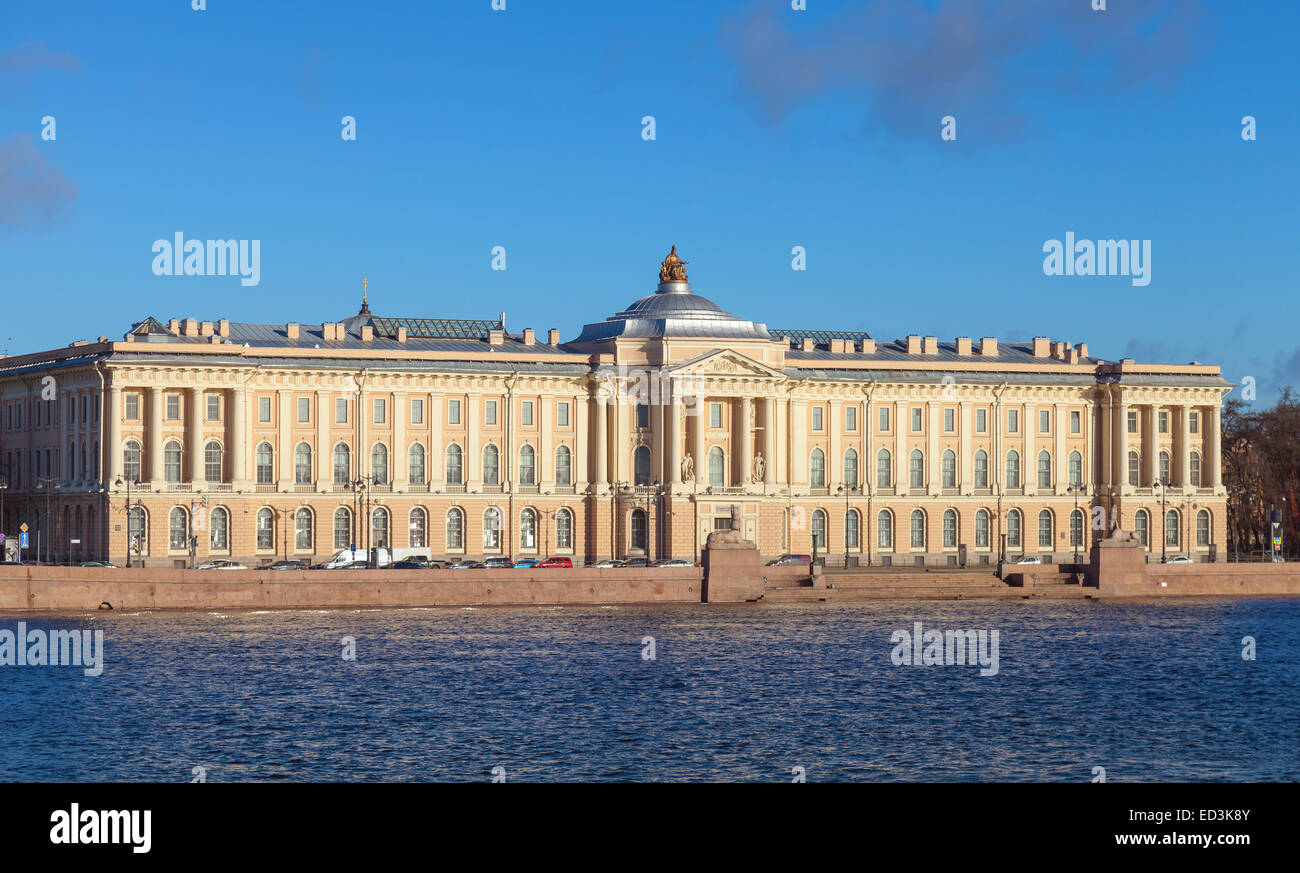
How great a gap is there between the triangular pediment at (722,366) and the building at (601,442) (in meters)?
0.11

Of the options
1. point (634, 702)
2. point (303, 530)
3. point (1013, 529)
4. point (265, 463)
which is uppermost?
point (265, 463)

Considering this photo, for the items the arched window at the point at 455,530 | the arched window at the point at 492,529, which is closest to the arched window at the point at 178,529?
the arched window at the point at 455,530

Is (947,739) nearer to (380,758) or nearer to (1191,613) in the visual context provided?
(380,758)

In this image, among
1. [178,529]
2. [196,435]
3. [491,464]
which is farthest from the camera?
[491,464]

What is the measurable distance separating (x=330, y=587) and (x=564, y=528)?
2053 cm

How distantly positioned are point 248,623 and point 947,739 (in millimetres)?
28394

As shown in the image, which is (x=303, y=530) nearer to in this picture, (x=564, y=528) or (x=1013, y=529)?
(x=564, y=528)

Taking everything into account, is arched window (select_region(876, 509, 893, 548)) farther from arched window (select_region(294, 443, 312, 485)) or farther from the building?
arched window (select_region(294, 443, 312, 485))

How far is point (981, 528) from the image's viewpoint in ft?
304

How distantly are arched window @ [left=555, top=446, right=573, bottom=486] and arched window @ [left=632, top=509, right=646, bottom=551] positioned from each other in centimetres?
308

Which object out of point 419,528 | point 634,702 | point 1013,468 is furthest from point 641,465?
point 634,702

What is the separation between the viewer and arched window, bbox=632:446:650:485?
3479 inches

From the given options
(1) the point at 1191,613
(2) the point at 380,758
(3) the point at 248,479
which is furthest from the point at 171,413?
(2) the point at 380,758

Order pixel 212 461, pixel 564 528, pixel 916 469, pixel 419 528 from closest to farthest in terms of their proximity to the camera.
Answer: pixel 212 461 < pixel 419 528 < pixel 564 528 < pixel 916 469
